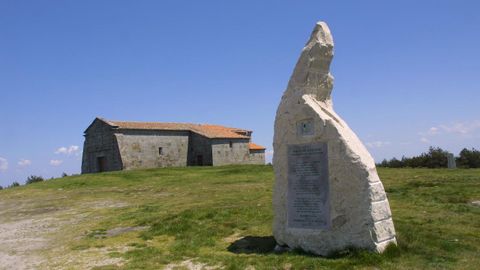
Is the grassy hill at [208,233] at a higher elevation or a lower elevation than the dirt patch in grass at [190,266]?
higher

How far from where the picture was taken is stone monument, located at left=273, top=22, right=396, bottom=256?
7.16 metres

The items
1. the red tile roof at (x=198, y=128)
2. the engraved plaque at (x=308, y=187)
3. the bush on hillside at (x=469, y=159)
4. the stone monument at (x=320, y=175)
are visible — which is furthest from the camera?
the red tile roof at (x=198, y=128)

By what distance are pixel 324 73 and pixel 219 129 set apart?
42.0 metres

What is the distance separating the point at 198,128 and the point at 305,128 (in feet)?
132

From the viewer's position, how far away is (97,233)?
1150 centimetres

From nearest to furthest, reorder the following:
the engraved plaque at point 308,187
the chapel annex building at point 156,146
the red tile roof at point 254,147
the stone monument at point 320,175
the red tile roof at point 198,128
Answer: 1. the stone monument at point 320,175
2. the engraved plaque at point 308,187
3. the chapel annex building at point 156,146
4. the red tile roof at point 198,128
5. the red tile roof at point 254,147

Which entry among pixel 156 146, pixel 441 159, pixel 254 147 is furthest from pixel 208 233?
pixel 254 147

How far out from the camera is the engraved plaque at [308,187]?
7648 millimetres

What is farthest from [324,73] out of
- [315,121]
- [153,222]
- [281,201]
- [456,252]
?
[153,222]

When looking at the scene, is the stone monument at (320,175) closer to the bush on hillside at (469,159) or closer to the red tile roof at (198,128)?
the bush on hillside at (469,159)

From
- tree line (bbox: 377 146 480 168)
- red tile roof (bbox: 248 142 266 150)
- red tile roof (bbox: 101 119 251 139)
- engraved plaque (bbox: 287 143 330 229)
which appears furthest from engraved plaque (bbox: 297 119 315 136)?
red tile roof (bbox: 248 142 266 150)

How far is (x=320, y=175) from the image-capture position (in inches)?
304

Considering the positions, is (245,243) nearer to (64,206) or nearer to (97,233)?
(97,233)

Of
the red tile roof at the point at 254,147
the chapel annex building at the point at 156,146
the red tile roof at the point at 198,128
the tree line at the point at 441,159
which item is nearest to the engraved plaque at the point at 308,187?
the tree line at the point at 441,159
